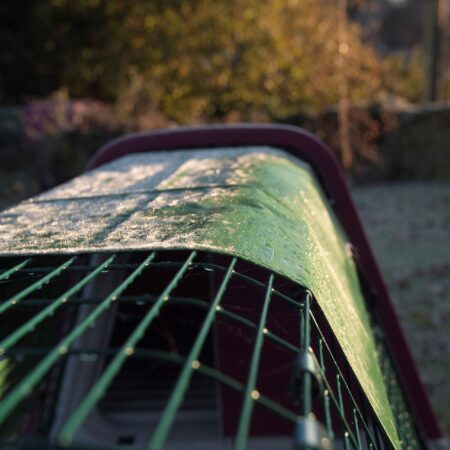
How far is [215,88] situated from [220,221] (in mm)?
10617

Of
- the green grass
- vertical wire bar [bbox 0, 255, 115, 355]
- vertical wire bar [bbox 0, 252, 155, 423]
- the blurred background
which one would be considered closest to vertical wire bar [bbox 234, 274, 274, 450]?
vertical wire bar [bbox 0, 252, 155, 423]

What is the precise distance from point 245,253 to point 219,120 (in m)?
10.5

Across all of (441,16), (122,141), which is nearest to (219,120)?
(441,16)

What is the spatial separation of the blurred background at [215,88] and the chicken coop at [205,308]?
617cm

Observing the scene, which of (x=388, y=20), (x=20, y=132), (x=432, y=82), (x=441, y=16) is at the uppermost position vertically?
(x=388, y=20)

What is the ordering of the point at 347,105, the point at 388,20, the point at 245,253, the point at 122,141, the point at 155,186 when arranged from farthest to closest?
the point at 388,20
the point at 347,105
the point at 122,141
the point at 155,186
the point at 245,253

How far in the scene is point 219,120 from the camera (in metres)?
12.1

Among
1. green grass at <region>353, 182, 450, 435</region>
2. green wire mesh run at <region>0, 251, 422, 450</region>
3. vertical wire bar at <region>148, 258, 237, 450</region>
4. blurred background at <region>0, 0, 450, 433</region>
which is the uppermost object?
blurred background at <region>0, 0, 450, 433</region>

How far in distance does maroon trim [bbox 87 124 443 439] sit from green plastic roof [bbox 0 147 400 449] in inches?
13.1

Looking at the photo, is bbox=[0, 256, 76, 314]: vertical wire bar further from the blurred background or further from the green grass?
the blurred background

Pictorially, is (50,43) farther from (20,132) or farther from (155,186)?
(155,186)

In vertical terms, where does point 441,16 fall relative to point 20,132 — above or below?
above

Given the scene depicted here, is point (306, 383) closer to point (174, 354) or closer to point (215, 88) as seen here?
point (174, 354)

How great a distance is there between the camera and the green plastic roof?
72.7 inches
